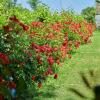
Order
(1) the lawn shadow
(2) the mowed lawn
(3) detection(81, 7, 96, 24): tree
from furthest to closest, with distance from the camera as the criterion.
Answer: (3) detection(81, 7, 96, 24): tree
(2) the mowed lawn
(1) the lawn shadow

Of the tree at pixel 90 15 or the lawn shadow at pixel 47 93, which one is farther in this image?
the tree at pixel 90 15

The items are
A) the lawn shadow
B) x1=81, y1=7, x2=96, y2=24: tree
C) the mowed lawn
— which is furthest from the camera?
Result: x1=81, y1=7, x2=96, y2=24: tree

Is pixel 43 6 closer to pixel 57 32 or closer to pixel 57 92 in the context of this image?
pixel 57 32

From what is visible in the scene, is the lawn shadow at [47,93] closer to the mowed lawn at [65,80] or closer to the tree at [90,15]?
the mowed lawn at [65,80]

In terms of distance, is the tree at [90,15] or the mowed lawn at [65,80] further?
the tree at [90,15]

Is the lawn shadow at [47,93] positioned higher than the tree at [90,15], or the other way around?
the tree at [90,15]

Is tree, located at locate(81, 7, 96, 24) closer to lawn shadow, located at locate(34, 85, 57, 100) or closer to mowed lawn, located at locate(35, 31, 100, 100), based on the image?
mowed lawn, located at locate(35, 31, 100, 100)

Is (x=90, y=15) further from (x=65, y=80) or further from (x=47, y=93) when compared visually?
(x=47, y=93)

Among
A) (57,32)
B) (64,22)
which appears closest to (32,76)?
(57,32)

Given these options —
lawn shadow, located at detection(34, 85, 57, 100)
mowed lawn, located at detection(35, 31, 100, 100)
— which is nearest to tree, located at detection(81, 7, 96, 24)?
mowed lawn, located at detection(35, 31, 100, 100)

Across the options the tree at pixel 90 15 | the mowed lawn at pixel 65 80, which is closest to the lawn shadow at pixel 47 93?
the mowed lawn at pixel 65 80

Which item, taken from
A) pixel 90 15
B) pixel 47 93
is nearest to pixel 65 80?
pixel 47 93

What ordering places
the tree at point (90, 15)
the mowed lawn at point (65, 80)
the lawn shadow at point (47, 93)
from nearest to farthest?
the lawn shadow at point (47, 93) → the mowed lawn at point (65, 80) → the tree at point (90, 15)

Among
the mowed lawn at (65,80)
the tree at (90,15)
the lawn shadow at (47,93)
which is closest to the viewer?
the lawn shadow at (47,93)
